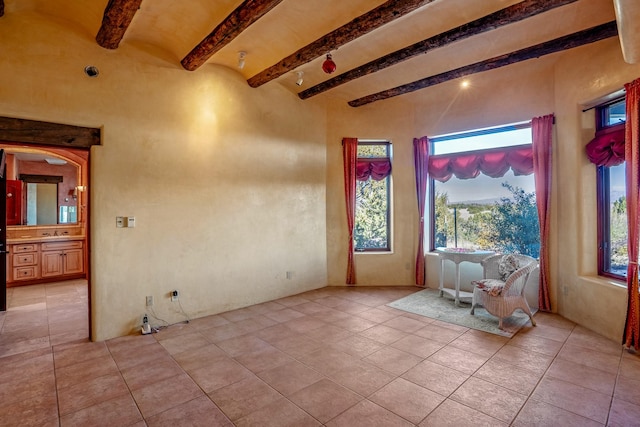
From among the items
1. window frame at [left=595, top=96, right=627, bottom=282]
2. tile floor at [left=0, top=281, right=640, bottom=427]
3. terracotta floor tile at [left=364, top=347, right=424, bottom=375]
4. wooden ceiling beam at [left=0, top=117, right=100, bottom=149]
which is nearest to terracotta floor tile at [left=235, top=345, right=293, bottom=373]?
tile floor at [left=0, top=281, right=640, bottom=427]

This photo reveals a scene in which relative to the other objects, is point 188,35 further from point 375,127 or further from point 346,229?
point 346,229

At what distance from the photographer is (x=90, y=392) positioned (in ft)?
8.31

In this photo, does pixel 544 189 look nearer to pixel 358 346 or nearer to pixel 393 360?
pixel 393 360

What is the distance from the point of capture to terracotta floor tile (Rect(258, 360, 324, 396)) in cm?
260

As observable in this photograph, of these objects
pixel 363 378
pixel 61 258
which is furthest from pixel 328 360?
pixel 61 258

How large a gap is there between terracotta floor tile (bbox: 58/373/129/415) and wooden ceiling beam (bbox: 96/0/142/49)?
3.27m

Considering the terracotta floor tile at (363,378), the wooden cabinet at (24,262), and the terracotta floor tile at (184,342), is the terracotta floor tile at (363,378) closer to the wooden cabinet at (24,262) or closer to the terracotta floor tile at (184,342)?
the terracotta floor tile at (184,342)

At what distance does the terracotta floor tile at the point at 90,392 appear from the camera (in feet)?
7.79

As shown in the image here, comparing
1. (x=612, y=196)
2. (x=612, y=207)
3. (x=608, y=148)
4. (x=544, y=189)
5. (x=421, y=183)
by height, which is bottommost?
(x=612, y=207)

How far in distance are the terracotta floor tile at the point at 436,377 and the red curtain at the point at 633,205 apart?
6.30 feet

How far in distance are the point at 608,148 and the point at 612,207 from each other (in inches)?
28.5

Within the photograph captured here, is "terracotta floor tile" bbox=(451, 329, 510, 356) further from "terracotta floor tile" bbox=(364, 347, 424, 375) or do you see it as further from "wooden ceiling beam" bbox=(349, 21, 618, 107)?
"wooden ceiling beam" bbox=(349, 21, 618, 107)

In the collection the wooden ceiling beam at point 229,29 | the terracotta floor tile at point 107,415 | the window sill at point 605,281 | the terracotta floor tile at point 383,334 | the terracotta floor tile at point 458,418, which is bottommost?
the terracotta floor tile at point 458,418

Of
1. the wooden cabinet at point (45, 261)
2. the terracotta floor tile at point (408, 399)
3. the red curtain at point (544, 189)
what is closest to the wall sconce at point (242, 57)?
the terracotta floor tile at point (408, 399)
